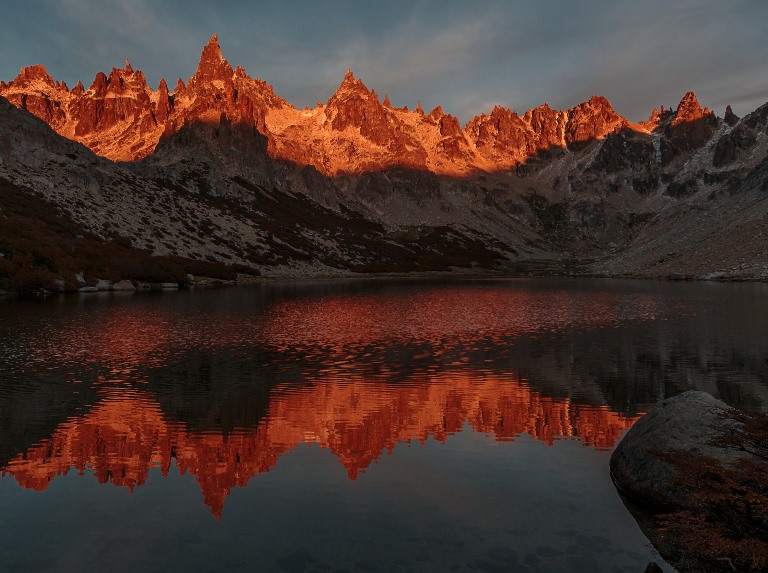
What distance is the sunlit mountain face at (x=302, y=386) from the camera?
Result: 61.0 feet

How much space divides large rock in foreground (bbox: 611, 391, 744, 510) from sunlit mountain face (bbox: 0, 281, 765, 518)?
3.99 metres

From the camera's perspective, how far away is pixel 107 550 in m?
12.1

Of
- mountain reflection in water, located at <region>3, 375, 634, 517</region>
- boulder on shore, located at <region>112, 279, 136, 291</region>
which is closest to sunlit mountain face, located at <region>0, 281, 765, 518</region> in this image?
mountain reflection in water, located at <region>3, 375, 634, 517</region>

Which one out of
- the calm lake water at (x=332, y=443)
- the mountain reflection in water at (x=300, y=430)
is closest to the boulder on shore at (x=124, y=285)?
the calm lake water at (x=332, y=443)

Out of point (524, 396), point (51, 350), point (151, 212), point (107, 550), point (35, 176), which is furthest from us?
point (151, 212)

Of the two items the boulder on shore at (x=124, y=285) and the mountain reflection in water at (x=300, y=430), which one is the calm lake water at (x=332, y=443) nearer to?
the mountain reflection in water at (x=300, y=430)

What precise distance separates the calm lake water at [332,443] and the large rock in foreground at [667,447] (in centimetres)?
74

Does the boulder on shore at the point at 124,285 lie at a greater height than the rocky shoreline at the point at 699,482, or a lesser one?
greater

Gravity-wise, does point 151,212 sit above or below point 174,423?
above

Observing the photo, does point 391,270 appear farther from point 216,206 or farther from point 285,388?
point 285,388

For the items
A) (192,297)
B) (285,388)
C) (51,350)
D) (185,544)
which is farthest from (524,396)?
(192,297)

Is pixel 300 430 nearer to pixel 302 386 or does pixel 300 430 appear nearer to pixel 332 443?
pixel 332 443

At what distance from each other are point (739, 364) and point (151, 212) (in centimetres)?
14336

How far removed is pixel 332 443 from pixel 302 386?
340 inches
